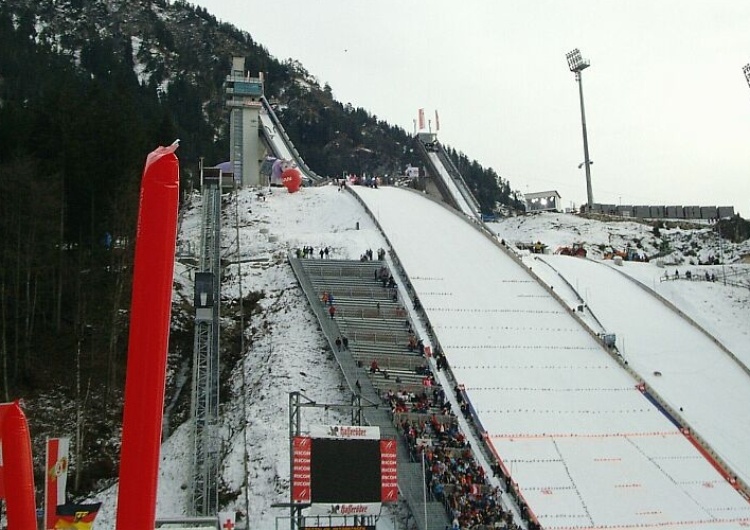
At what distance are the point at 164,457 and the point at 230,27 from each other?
124488 mm

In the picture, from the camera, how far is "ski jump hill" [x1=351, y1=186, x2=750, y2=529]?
21453 millimetres

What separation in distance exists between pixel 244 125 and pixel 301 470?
53.8 meters

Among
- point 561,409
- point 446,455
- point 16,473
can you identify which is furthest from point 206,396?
point 16,473

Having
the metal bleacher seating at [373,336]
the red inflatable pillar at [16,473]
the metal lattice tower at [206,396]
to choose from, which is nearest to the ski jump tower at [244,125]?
the metal bleacher seating at [373,336]

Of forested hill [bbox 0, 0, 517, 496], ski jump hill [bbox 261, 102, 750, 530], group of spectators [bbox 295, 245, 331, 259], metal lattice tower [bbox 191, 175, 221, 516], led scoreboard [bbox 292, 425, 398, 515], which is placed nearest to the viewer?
led scoreboard [bbox 292, 425, 398, 515]

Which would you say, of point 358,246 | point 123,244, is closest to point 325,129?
point 358,246

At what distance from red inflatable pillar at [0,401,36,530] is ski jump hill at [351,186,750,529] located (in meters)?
13.0

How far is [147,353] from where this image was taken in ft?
25.1

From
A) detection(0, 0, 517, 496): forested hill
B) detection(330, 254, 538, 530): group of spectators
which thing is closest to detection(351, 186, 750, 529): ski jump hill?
detection(330, 254, 538, 530): group of spectators

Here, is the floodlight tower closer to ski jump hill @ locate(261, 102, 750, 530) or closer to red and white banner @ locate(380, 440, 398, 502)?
ski jump hill @ locate(261, 102, 750, 530)

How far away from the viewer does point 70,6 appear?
431ft

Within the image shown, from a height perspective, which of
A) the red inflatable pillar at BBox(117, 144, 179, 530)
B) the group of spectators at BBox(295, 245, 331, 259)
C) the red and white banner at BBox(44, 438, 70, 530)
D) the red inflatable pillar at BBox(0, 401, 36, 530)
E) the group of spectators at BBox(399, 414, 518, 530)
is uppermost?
the group of spectators at BBox(295, 245, 331, 259)

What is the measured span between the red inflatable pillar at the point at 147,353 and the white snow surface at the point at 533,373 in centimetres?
1205

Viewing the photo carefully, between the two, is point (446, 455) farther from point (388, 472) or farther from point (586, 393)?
point (586, 393)
